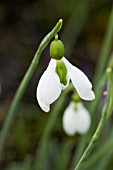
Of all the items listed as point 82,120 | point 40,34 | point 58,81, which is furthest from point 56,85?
point 40,34

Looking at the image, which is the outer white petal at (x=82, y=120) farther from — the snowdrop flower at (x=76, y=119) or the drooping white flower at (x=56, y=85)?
the drooping white flower at (x=56, y=85)

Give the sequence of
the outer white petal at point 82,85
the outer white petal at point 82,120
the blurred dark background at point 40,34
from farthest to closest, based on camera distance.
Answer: the blurred dark background at point 40,34
the outer white petal at point 82,120
the outer white petal at point 82,85

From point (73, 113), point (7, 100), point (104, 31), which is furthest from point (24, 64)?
point (73, 113)

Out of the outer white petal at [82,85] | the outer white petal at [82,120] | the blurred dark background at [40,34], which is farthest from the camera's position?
the blurred dark background at [40,34]

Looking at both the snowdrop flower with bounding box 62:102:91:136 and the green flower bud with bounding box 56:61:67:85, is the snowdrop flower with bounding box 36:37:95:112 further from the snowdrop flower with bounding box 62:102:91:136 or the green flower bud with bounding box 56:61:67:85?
the snowdrop flower with bounding box 62:102:91:136

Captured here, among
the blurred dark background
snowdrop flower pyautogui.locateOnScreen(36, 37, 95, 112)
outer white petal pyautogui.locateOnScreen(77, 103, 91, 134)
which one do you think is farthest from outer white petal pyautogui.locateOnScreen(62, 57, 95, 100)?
the blurred dark background

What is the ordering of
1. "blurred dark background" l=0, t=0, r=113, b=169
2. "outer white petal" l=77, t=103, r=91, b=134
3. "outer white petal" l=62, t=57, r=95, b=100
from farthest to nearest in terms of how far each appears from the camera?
"blurred dark background" l=0, t=0, r=113, b=169 < "outer white petal" l=77, t=103, r=91, b=134 < "outer white petal" l=62, t=57, r=95, b=100

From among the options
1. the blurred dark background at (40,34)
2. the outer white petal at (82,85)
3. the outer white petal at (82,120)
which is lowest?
the outer white petal at (82,120)

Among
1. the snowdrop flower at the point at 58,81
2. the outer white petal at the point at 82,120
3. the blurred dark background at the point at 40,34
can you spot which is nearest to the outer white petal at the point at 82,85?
the snowdrop flower at the point at 58,81
